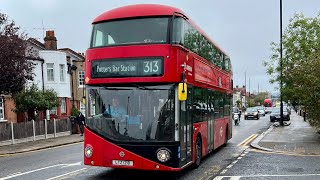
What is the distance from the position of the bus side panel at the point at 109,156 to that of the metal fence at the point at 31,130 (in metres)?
14.4

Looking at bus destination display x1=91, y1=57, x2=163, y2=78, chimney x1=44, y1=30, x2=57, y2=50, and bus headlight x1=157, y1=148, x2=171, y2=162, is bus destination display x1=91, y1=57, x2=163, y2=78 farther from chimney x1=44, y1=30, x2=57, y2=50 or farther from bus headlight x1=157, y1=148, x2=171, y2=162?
chimney x1=44, y1=30, x2=57, y2=50

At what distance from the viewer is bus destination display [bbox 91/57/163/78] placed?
9453 mm

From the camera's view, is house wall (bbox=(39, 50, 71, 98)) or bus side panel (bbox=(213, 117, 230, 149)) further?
house wall (bbox=(39, 50, 71, 98))

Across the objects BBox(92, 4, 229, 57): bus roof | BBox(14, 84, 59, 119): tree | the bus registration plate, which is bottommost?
the bus registration plate

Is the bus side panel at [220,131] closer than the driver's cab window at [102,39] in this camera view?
No

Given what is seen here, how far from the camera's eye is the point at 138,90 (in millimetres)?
9477

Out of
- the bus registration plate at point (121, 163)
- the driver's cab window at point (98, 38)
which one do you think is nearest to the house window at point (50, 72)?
the driver's cab window at point (98, 38)

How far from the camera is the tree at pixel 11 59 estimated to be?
21.6 meters

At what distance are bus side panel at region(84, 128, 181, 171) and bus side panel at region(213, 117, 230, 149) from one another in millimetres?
6135

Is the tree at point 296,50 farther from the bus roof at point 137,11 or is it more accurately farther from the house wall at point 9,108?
the house wall at point 9,108

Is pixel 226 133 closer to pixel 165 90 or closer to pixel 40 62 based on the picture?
pixel 165 90

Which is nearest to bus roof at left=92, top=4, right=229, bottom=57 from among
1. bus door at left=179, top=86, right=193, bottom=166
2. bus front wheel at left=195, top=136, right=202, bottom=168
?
bus door at left=179, top=86, right=193, bottom=166

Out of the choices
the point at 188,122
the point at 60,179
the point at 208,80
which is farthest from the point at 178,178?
the point at 208,80

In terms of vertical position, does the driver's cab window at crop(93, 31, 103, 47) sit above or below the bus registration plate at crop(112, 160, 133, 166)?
above
